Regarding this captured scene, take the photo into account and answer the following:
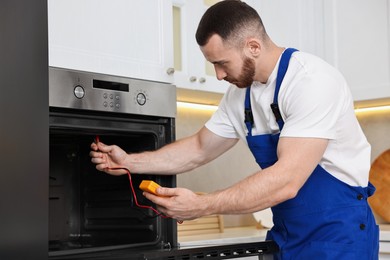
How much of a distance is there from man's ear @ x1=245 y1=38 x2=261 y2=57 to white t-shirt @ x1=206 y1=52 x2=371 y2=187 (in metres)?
0.07

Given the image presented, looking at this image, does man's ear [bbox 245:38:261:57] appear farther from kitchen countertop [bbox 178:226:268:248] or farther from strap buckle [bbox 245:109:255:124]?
kitchen countertop [bbox 178:226:268:248]

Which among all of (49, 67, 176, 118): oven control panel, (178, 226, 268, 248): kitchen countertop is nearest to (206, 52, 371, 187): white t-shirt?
(49, 67, 176, 118): oven control panel

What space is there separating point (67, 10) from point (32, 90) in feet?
1.72

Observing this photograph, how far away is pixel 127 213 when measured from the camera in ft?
6.05

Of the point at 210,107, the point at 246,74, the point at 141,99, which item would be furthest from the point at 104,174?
the point at 210,107

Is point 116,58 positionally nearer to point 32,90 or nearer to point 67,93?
point 67,93

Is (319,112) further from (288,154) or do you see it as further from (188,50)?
(188,50)

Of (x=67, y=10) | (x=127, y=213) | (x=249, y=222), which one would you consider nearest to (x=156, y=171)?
(x=127, y=213)

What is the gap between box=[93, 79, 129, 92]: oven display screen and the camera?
1716mm

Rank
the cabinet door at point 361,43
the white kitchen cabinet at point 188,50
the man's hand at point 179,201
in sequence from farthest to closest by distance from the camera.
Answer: the cabinet door at point 361,43 < the white kitchen cabinet at point 188,50 < the man's hand at point 179,201

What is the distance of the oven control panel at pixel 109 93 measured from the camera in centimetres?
160

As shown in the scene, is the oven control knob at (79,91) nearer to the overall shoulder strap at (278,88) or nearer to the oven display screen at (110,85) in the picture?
the oven display screen at (110,85)

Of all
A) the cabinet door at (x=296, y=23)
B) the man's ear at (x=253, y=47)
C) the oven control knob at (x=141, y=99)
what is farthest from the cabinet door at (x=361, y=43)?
the oven control knob at (x=141, y=99)

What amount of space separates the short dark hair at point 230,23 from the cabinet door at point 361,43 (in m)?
1.11
